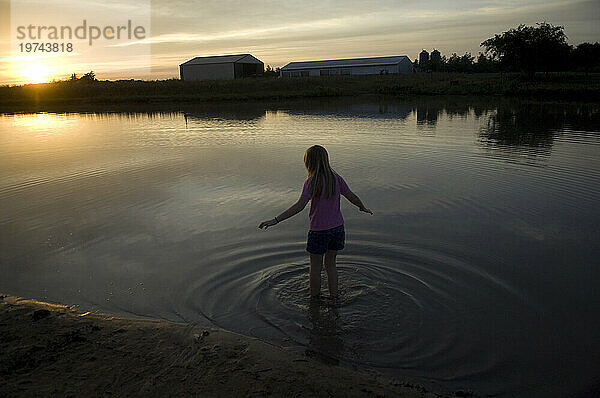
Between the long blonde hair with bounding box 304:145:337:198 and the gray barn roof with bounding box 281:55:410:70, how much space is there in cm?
7829

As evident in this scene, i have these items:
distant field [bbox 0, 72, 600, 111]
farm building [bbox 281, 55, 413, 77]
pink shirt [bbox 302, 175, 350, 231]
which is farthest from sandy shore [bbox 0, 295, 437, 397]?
farm building [bbox 281, 55, 413, 77]

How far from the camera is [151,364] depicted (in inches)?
150

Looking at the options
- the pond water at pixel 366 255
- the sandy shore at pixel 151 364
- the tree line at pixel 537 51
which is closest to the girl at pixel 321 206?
the pond water at pixel 366 255

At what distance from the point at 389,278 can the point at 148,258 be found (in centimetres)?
340

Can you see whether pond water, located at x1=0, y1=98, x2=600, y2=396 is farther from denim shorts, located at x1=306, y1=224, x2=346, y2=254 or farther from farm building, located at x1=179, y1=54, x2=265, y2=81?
farm building, located at x1=179, y1=54, x2=265, y2=81

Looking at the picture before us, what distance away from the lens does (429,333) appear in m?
4.66

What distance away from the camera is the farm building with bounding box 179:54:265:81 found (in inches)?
2670

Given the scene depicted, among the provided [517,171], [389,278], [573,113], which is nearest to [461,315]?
[389,278]

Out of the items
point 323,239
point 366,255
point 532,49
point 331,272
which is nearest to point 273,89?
point 532,49

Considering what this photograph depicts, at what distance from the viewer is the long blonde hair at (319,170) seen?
4.59 metres

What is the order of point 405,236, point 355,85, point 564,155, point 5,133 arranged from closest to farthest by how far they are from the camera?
point 405,236, point 564,155, point 5,133, point 355,85

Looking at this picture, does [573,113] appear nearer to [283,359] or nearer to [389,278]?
[389,278]

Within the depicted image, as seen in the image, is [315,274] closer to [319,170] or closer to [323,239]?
[323,239]

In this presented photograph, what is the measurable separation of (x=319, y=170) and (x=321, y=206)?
396mm
